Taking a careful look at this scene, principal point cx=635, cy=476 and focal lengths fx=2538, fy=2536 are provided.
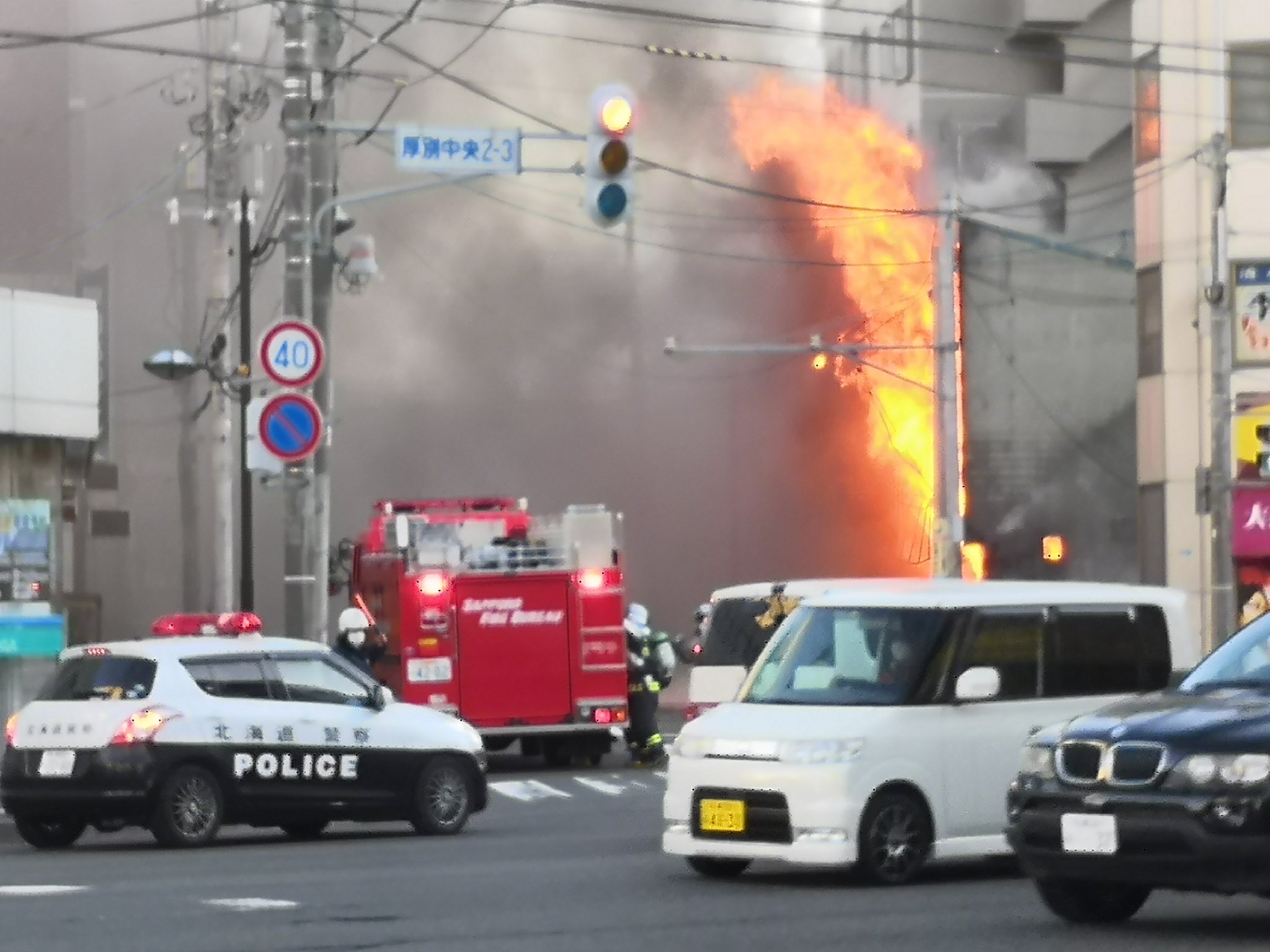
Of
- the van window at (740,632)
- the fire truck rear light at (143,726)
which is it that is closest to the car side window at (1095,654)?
the van window at (740,632)

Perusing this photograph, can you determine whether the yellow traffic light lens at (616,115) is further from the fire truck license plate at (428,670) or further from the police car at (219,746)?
the fire truck license plate at (428,670)

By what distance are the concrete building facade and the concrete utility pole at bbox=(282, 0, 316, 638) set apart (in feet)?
76.8

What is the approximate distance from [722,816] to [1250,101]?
33.9 metres

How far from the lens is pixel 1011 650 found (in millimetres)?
14883

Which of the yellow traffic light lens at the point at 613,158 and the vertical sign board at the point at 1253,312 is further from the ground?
the vertical sign board at the point at 1253,312

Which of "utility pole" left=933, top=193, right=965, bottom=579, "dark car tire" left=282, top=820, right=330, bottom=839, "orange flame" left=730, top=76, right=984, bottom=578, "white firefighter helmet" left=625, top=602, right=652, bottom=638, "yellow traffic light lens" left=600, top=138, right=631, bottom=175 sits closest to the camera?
"dark car tire" left=282, top=820, right=330, bottom=839

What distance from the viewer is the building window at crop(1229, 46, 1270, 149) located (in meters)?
45.2

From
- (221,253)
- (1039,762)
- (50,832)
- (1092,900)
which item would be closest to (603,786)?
(50,832)

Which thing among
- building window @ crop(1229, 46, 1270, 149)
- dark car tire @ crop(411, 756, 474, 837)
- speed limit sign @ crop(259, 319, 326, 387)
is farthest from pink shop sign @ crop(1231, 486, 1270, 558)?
dark car tire @ crop(411, 756, 474, 837)

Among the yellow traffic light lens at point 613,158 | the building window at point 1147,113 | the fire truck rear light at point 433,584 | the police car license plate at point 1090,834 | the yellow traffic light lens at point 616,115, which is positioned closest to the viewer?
the police car license plate at point 1090,834

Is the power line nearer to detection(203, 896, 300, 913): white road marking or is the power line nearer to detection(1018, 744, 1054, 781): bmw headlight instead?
detection(203, 896, 300, 913): white road marking

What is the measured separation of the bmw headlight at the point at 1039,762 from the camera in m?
11.7

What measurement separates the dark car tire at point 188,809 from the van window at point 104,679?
2.23ft

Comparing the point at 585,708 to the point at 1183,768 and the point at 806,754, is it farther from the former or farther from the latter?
the point at 1183,768
